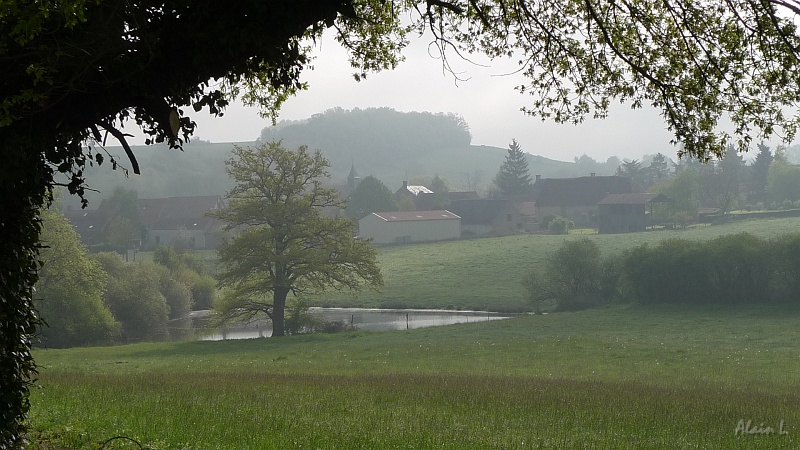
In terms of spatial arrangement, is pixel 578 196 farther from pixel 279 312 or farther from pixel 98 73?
pixel 98 73

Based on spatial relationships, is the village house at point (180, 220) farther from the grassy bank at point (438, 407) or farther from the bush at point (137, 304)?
the grassy bank at point (438, 407)

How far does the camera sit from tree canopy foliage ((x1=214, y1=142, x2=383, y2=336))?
143 feet

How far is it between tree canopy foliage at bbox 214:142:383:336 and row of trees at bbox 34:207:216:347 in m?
7.71

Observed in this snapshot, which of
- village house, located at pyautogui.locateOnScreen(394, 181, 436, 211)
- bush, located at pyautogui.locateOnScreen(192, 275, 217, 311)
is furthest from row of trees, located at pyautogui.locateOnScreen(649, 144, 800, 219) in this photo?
bush, located at pyautogui.locateOnScreen(192, 275, 217, 311)

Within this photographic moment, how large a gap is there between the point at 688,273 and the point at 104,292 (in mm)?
38454

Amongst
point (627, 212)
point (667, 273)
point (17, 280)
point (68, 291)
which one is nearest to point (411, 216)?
point (627, 212)

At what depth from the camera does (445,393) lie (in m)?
13.9

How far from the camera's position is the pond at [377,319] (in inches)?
2005

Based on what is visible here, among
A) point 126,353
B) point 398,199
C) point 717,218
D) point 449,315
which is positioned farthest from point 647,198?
point 126,353

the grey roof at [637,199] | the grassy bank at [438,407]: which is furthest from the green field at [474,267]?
the grassy bank at [438,407]

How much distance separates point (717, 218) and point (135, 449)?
10769 cm

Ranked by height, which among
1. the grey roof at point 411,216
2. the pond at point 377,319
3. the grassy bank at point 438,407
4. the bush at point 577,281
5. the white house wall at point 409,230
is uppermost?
the grey roof at point 411,216

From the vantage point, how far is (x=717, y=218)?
344ft

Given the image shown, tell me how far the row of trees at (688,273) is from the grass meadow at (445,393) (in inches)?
304
